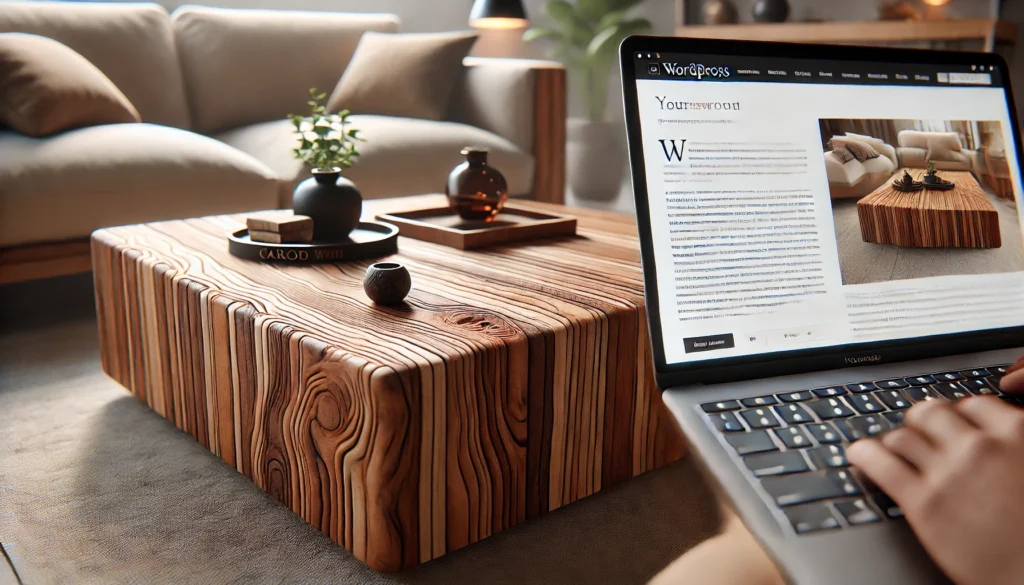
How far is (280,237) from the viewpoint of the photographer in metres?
1.34

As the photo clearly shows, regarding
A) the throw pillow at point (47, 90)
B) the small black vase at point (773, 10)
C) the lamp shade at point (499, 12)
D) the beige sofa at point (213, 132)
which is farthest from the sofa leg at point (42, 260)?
the small black vase at point (773, 10)

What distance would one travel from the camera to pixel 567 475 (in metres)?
1.08

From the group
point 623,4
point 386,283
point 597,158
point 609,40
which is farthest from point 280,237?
point 623,4

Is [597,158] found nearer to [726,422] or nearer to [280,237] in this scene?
[280,237]

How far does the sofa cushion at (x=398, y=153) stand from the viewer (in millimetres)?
2463

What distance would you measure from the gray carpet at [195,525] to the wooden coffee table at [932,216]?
314 mm

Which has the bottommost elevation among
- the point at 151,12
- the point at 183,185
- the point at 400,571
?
the point at 400,571

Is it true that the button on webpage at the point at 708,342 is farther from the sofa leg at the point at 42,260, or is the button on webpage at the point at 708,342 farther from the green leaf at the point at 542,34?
the green leaf at the point at 542,34

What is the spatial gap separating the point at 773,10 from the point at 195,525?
3874 mm

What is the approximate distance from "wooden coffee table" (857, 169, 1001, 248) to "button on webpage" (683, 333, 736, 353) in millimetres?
148

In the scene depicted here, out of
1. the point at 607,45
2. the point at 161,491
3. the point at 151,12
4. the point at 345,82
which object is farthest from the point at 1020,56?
the point at 161,491

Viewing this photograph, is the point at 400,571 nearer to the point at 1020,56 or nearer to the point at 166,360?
the point at 166,360

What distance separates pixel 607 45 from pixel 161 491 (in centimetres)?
360

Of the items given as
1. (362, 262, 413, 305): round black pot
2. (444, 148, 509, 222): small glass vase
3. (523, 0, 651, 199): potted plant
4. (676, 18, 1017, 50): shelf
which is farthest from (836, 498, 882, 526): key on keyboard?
(523, 0, 651, 199): potted plant
